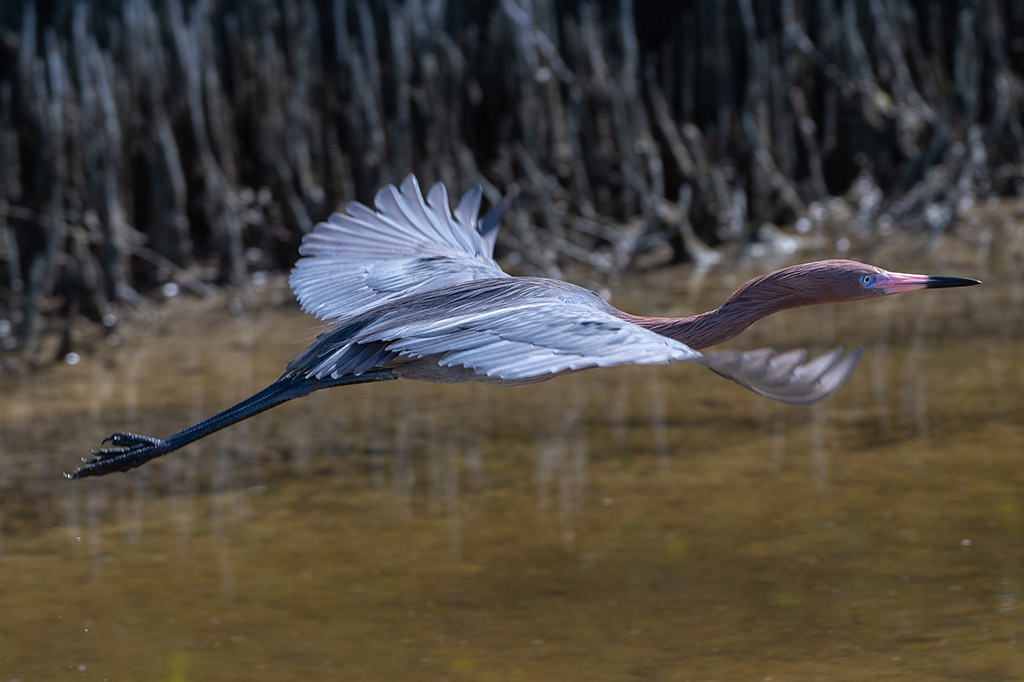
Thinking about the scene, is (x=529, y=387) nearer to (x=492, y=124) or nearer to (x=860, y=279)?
(x=860, y=279)

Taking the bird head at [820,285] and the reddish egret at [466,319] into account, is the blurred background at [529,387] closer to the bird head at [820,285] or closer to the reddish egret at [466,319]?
the reddish egret at [466,319]

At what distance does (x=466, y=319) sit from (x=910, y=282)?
1.29 m

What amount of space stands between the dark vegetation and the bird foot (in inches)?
155

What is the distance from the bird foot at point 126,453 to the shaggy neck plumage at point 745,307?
1.53 m

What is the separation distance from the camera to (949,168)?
9.42m

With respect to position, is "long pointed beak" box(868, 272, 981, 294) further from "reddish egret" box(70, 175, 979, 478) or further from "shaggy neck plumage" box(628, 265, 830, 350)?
"shaggy neck plumage" box(628, 265, 830, 350)

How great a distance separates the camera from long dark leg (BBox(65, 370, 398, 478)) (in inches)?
160

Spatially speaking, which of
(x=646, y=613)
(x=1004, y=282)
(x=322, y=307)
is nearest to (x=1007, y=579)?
(x=646, y=613)

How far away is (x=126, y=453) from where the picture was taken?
4.25m

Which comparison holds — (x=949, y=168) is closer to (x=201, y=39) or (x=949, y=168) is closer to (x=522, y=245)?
(x=522, y=245)

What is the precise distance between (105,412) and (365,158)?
314cm

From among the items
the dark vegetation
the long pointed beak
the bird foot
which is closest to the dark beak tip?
the long pointed beak

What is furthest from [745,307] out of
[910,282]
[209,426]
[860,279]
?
[209,426]

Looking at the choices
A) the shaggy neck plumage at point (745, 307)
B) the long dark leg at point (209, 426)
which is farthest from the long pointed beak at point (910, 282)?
the long dark leg at point (209, 426)
